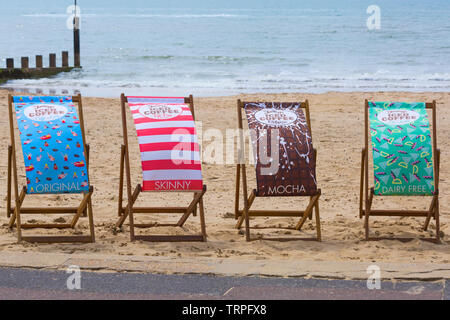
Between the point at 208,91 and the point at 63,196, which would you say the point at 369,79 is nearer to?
the point at 208,91

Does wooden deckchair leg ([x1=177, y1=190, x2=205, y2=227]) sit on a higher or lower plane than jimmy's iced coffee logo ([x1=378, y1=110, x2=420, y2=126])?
lower

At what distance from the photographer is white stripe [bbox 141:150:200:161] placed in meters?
5.77

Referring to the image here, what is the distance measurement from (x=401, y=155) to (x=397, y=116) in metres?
0.37

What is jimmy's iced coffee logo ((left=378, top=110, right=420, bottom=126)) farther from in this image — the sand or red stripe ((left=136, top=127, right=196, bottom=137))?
red stripe ((left=136, top=127, right=196, bottom=137))

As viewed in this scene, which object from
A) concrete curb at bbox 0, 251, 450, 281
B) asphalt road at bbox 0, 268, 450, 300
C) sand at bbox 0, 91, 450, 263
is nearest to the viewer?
asphalt road at bbox 0, 268, 450, 300

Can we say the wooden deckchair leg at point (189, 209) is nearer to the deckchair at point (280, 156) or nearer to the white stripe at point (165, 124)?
the deckchair at point (280, 156)

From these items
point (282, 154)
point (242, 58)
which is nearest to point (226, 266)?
point (282, 154)

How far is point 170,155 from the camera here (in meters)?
5.80

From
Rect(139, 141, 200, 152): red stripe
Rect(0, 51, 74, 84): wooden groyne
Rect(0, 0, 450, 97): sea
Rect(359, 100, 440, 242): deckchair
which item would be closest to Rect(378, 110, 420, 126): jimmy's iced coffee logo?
Rect(359, 100, 440, 242): deckchair

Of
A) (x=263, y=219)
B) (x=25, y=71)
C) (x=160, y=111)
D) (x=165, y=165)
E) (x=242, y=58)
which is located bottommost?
(x=263, y=219)

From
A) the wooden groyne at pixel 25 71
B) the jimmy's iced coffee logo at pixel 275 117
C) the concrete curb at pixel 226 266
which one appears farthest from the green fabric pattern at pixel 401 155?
the wooden groyne at pixel 25 71

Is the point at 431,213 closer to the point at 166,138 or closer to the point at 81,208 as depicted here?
the point at 166,138

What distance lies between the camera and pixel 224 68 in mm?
29328

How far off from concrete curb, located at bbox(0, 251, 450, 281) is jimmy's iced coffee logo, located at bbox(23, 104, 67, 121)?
3.91 ft
